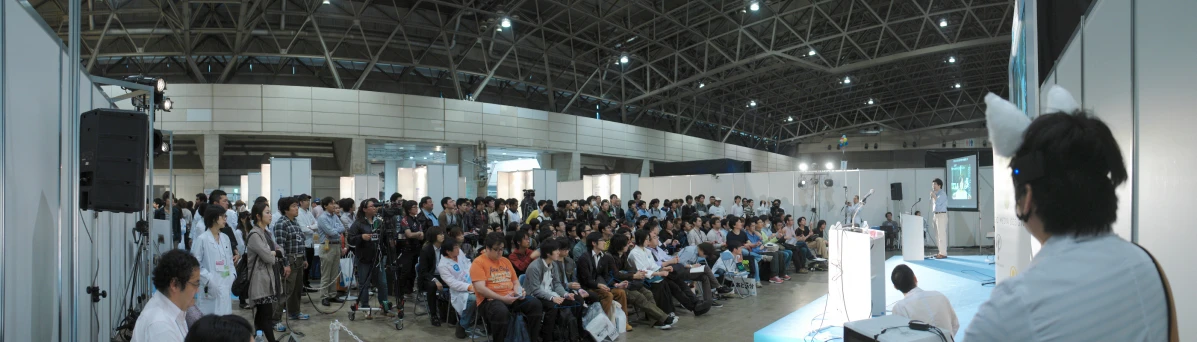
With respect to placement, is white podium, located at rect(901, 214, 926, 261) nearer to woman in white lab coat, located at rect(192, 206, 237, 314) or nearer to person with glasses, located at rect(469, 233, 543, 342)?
person with glasses, located at rect(469, 233, 543, 342)

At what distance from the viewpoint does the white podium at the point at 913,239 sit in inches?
418

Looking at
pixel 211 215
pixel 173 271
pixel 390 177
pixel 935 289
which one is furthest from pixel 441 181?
pixel 173 271

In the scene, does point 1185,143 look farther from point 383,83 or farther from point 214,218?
point 383,83

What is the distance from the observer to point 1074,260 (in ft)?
3.31

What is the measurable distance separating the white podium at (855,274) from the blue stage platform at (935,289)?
24cm

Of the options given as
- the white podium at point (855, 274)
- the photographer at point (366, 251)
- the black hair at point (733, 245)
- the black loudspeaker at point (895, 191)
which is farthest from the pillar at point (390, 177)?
the white podium at point (855, 274)

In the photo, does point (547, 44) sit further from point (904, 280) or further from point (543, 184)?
point (904, 280)

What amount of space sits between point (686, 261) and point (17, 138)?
655 centimetres

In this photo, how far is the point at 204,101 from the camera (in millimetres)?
17047

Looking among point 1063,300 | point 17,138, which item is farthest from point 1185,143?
point 17,138

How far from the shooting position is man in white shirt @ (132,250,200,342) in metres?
2.41

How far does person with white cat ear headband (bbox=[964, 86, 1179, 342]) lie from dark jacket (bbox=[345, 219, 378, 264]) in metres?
6.51

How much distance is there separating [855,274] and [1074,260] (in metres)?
5.05

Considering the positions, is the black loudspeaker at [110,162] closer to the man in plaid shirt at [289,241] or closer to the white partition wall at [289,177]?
the man in plaid shirt at [289,241]
